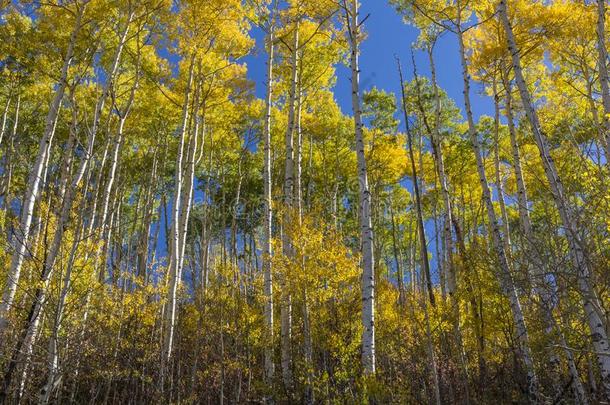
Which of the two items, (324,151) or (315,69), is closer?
(315,69)

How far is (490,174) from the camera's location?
14.6 meters

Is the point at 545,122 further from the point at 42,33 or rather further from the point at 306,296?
the point at 42,33

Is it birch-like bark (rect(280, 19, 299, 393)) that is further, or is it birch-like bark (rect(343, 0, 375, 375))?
birch-like bark (rect(280, 19, 299, 393))

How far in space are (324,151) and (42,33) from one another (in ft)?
29.7

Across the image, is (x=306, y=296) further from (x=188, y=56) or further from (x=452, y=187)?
(x=452, y=187)

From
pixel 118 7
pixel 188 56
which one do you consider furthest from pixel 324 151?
pixel 118 7

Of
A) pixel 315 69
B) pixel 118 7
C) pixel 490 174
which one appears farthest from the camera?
pixel 490 174

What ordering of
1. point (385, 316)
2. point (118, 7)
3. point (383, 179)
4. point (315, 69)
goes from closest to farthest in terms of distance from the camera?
1. point (118, 7)
2. point (385, 316)
3. point (315, 69)
4. point (383, 179)

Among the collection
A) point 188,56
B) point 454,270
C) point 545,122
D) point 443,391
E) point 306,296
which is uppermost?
point 188,56

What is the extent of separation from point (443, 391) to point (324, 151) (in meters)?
9.51

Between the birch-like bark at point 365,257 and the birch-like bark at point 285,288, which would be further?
the birch-like bark at point 285,288

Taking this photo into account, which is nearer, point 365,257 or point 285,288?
point 365,257

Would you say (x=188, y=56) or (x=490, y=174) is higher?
(x=188, y=56)

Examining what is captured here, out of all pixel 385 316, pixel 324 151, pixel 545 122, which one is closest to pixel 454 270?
pixel 385 316
